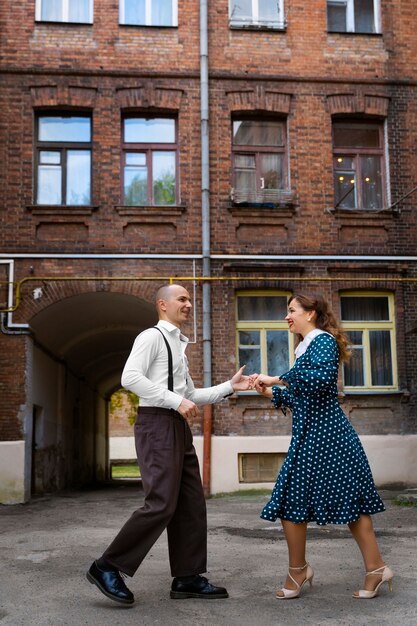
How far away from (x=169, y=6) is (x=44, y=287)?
6.24 metres

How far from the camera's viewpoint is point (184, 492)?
535 cm

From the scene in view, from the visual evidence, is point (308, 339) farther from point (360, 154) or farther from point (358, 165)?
point (360, 154)

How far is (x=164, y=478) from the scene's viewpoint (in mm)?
5148

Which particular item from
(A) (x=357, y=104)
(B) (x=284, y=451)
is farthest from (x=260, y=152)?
(B) (x=284, y=451)

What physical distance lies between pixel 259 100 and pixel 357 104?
1963 millimetres

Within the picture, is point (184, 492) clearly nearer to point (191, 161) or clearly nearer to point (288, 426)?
point (288, 426)

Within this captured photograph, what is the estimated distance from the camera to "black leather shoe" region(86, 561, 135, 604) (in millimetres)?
5023

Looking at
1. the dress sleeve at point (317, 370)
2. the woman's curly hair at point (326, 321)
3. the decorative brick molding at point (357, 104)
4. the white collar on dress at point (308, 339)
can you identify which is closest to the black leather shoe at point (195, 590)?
the dress sleeve at point (317, 370)

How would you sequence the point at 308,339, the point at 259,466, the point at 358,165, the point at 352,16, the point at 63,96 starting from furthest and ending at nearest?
the point at 352,16
the point at 358,165
the point at 63,96
the point at 259,466
the point at 308,339

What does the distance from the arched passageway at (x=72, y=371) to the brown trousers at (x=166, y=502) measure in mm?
9533

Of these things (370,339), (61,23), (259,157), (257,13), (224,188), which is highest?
(257,13)

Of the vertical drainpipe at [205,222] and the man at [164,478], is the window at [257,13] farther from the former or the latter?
the man at [164,478]

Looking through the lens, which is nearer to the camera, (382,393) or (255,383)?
(255,383)

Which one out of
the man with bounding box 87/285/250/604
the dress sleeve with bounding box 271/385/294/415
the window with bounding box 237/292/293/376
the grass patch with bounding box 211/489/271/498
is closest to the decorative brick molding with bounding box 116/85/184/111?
the window with bounding box 237/292/293/376
